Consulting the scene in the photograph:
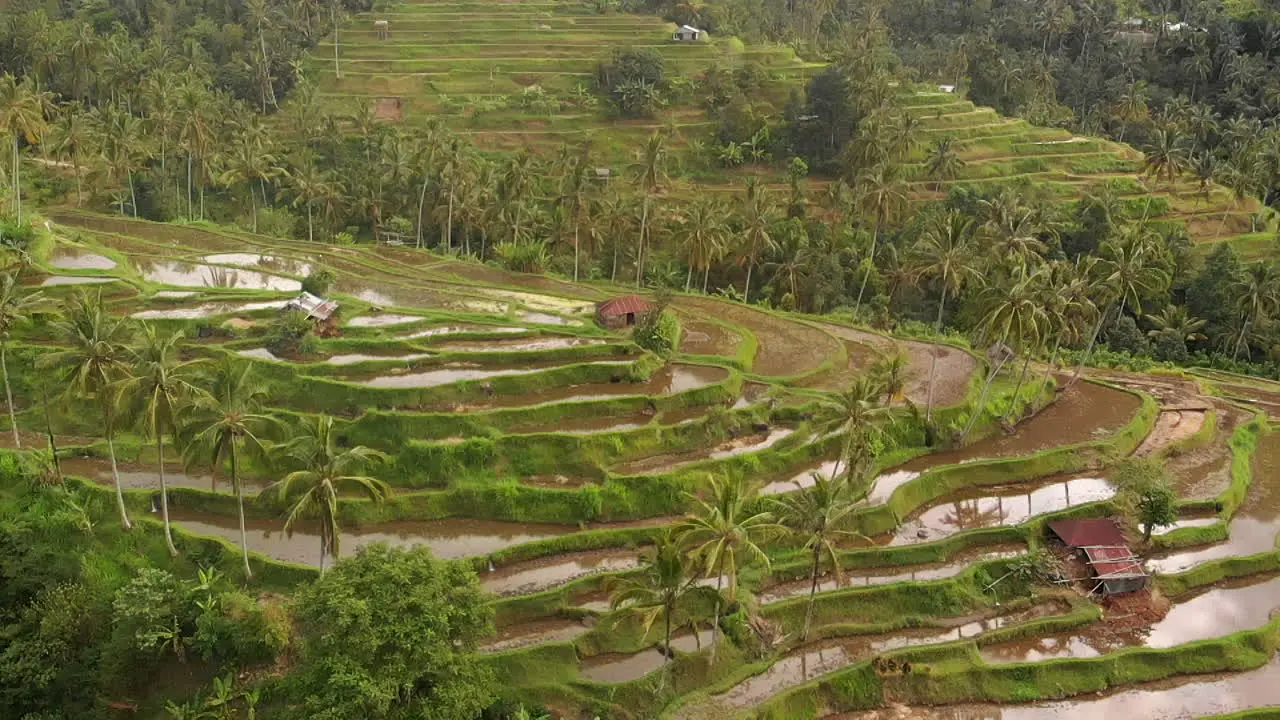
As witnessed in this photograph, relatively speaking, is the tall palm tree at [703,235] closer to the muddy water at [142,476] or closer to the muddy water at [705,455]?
the muddy water at [705,455]

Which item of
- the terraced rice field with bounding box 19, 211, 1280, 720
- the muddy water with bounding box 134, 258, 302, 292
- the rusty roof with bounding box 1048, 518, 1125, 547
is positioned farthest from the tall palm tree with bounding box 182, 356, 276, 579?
the rusty roof with bounding box 1048, 518, 1125, 547

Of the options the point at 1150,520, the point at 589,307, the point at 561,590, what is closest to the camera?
the point at 561,590

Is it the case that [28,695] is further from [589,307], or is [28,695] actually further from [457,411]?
[589,307]

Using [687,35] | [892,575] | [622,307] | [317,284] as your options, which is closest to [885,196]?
[622,307]

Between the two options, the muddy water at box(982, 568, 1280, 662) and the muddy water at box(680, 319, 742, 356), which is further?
the muddy water at box(680, 319, 742, 356)

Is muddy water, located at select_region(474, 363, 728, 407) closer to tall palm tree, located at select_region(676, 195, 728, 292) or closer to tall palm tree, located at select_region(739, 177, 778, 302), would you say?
tall palm tree, located at select_region(676, 195, 728, 292)

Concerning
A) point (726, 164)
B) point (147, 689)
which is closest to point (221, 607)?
point (147, 689)

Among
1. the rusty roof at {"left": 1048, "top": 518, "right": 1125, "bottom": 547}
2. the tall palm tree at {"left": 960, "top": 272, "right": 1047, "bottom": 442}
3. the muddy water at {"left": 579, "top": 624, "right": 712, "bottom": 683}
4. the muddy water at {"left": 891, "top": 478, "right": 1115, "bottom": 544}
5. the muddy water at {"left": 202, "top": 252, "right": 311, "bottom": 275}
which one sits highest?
the tall palm tree at {"left": 960, "top": 272, "right": 1047, "bottom": 442}
